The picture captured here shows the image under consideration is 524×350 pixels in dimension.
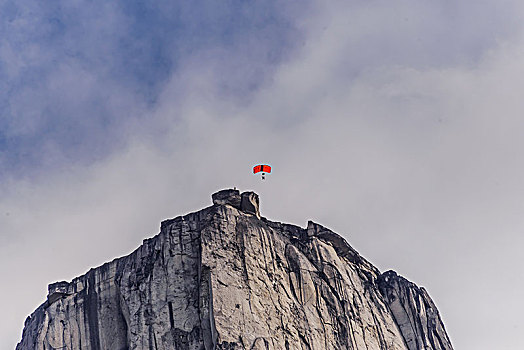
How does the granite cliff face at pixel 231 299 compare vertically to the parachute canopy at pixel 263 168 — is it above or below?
below

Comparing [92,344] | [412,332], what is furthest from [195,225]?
[412,332]

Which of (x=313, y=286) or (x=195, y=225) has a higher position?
(x=195, y=225)

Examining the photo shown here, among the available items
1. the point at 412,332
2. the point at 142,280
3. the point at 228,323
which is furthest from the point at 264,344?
the point at 412,332

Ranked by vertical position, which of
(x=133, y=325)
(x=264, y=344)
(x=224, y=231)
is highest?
(x=224, y=231)

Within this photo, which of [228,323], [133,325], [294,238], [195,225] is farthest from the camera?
[294,238]

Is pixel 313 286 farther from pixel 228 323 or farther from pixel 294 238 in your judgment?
pixel 228 323

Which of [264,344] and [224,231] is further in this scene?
[224,231]

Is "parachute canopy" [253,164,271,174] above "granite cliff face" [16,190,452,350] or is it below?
above

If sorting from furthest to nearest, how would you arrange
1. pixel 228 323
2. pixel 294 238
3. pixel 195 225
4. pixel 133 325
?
pixel 294 238 → pixel 195 225 → pixel 133 325 → pixel 228 323
